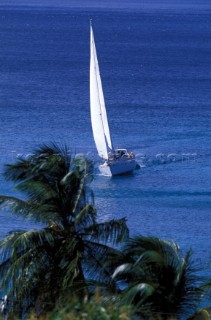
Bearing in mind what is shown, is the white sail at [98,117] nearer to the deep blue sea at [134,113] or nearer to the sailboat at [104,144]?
the sailboat at [104,144]

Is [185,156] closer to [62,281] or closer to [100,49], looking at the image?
[62,281]

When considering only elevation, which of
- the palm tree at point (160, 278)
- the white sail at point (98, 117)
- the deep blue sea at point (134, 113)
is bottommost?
the deep blue sea at point (134, 113)

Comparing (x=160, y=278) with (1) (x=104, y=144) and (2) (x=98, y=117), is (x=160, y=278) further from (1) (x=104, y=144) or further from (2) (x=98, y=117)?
(2) (x=98, y=117)

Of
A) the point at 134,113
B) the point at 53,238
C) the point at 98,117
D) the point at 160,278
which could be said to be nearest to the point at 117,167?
the point at 98,117

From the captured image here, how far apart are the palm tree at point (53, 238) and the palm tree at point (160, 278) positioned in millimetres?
766

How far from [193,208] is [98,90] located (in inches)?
595

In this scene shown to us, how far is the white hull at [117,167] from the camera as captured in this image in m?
53.6

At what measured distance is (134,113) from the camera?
2756 inches

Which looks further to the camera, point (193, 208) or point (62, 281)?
point (193, 208)

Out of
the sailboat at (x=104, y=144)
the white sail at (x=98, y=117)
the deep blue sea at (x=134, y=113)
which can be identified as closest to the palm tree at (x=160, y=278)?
the deep blue sea at (x=134, y=113)

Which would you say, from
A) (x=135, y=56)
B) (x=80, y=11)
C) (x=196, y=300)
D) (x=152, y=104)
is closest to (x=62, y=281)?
(x=196, y=300)

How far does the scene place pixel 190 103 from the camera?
7569cm

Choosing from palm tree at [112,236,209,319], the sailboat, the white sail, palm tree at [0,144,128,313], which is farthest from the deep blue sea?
palm tree at [112,236,209,319]

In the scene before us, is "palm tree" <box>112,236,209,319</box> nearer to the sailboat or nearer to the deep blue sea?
the deep blue sea
